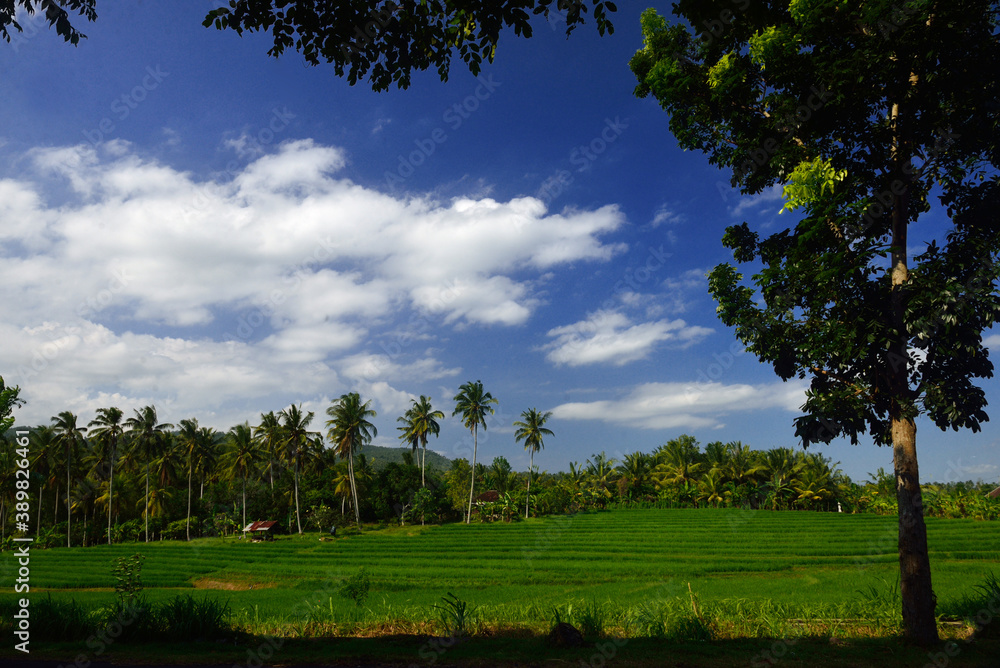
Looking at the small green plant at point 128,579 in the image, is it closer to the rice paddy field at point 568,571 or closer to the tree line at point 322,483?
the rice paddy field at point 568,571

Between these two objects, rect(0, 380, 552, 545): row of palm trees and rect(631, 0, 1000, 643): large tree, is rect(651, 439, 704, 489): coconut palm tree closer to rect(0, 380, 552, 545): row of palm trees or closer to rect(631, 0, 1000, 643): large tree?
rect(0, 380, 552, 545): row of palm trees

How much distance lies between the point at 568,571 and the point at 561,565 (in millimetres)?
1884

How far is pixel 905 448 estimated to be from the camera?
32.1 ft

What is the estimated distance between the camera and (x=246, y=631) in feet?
31.7

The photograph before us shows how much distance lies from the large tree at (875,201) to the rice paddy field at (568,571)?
4.34 m

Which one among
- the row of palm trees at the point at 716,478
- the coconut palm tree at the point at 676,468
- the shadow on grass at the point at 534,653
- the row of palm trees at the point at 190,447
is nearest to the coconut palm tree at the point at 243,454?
the row of palm trees at the point at 190,447

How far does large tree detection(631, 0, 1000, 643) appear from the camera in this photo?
352 inches

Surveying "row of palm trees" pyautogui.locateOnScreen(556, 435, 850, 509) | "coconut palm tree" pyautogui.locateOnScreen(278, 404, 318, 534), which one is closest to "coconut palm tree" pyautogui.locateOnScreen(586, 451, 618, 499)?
"row of palm trees" pyautogui.locateOnScreen(556, 435, 850, 509)

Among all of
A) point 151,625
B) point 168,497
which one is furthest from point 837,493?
point 168,497

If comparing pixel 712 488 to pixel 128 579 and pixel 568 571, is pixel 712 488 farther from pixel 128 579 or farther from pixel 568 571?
pixel 128 579

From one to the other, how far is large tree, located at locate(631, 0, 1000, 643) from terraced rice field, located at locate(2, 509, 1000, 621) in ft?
18.2

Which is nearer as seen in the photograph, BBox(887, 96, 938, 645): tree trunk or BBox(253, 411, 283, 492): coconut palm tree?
BBox(887, 96, 938, 645): tree trunk

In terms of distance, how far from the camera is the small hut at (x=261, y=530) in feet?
185

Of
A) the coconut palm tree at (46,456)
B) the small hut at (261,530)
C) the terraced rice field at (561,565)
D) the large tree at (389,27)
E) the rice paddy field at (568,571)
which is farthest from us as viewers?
the small hut at (261,530)
